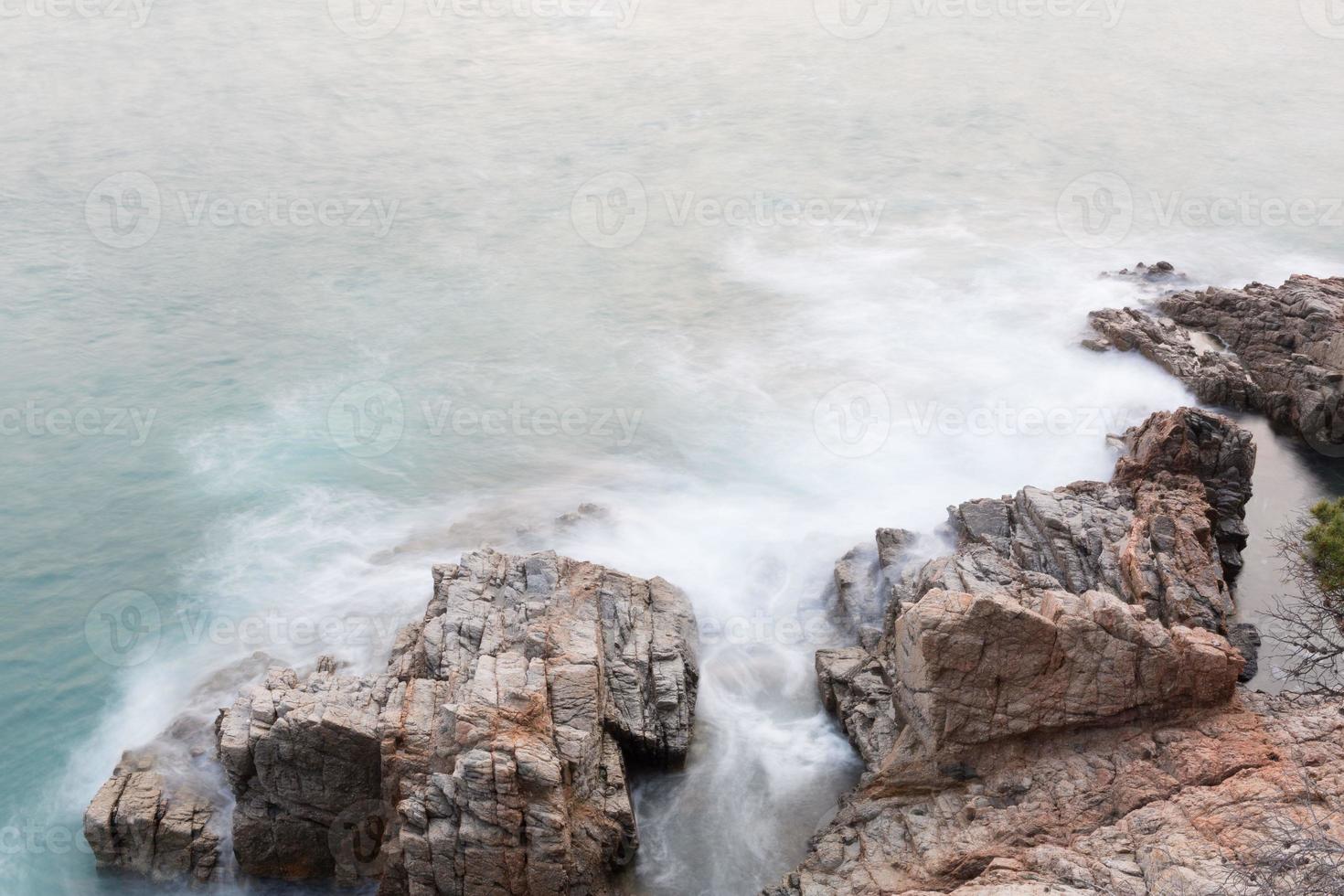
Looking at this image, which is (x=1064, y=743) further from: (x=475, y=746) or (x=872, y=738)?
(x=475, y=746)

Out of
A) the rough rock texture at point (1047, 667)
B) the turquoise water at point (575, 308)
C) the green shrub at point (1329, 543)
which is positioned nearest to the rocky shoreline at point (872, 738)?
the rough rock texture at point (1047, 667)

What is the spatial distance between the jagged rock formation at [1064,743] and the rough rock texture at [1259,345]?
10402 millimetres

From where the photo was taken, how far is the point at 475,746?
17.3m

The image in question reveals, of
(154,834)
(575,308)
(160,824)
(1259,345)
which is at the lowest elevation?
(154,834)

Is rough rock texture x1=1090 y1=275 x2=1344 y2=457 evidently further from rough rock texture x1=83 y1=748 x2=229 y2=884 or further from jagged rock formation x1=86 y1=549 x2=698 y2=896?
rough rock texture x1=83 y1=748 x2=229 y2=884

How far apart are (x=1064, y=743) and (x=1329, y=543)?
5912mm

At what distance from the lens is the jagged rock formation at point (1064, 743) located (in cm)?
1538

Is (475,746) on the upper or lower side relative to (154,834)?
upper

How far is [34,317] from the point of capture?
35.7 meters

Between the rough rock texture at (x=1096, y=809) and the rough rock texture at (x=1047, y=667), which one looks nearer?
the rough rock texture at (x=1096, y=809)

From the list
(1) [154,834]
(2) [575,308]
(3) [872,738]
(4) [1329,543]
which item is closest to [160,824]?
(1) [154,834]

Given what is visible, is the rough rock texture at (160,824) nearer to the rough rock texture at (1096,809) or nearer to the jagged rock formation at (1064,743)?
the jagged rock formation at (1064,743)

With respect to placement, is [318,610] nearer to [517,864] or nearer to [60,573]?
[60,573]

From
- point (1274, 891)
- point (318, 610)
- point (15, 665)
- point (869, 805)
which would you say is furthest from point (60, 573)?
point (1274, 891)
